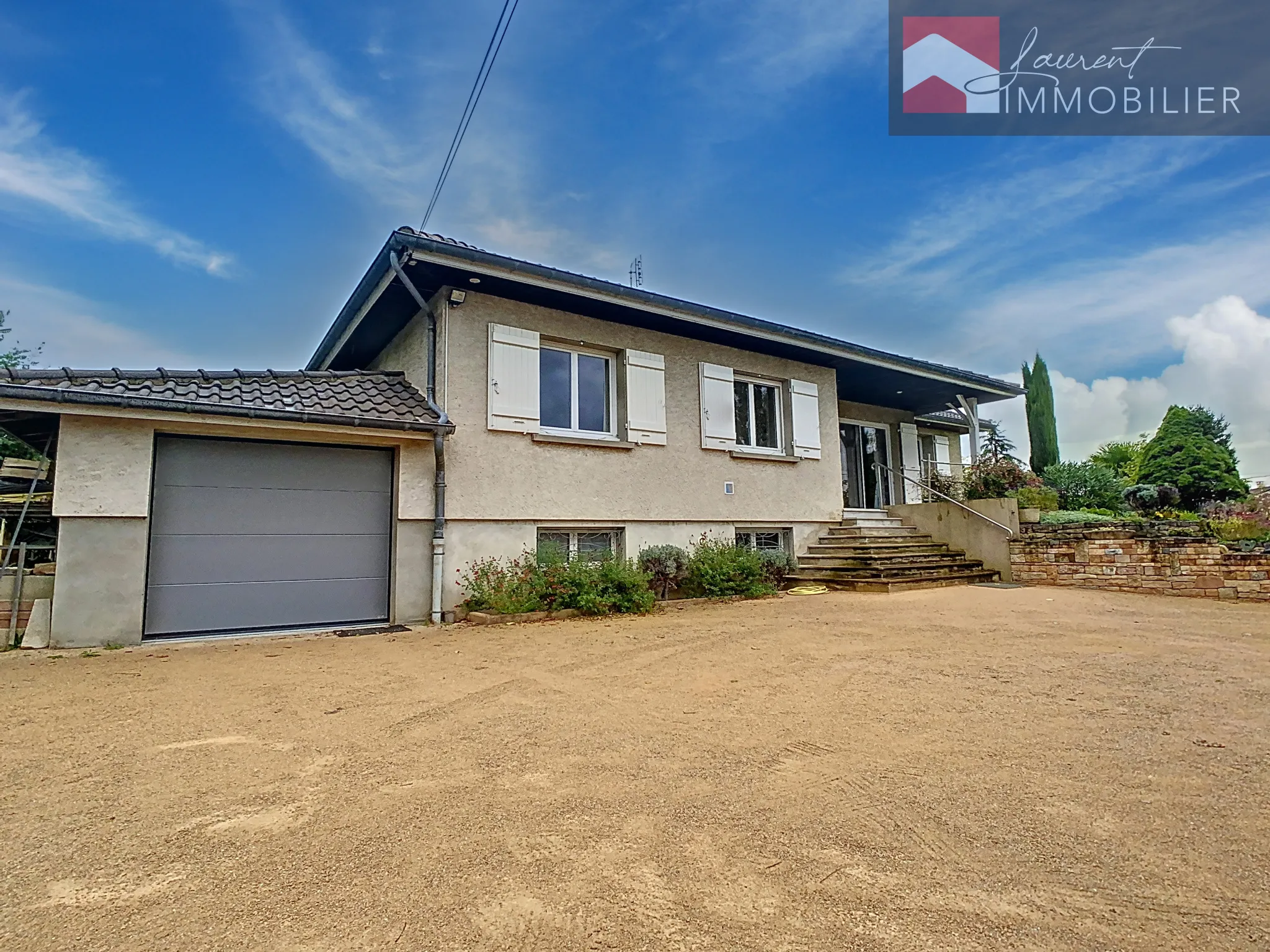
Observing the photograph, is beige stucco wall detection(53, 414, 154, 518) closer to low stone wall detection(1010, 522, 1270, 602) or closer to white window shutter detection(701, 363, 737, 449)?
white window shutter detection(701, 363, 737, 449)

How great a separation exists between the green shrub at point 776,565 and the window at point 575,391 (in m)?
2.91

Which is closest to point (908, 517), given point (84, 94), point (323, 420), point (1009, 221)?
point (1009, 221)

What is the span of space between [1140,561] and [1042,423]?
475 inches

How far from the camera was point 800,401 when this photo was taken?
33.7ft

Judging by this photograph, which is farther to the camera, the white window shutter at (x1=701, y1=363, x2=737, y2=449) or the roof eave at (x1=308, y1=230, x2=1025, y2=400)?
the white window shutter at (x1=701, y1=363, x2=737, y2=449)

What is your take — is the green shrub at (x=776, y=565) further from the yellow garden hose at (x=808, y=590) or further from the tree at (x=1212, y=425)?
the tree at (x=1212, y=425)

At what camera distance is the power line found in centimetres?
599

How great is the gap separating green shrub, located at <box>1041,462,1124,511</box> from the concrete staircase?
131 inches

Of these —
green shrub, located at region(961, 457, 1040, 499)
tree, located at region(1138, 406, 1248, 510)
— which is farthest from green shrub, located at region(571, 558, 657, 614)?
tree, located at region(1138, 406, 1248, 510)

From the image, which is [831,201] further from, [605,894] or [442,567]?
[605,894]

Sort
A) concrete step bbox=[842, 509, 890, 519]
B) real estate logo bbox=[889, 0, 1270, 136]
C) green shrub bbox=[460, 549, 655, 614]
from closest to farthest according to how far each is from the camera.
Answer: green shrub bbox=[460, 549, 655, 614], real estate logo bbox=[889, 0, 1270, 136], concrete step bbox=[842, 509, 890, 519]

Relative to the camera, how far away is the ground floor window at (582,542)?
7785 mm

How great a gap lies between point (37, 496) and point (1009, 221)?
13.9 m

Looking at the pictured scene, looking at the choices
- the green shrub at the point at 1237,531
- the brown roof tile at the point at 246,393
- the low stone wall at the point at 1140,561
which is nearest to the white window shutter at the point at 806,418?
the low stone wall at the point at 1140,561
